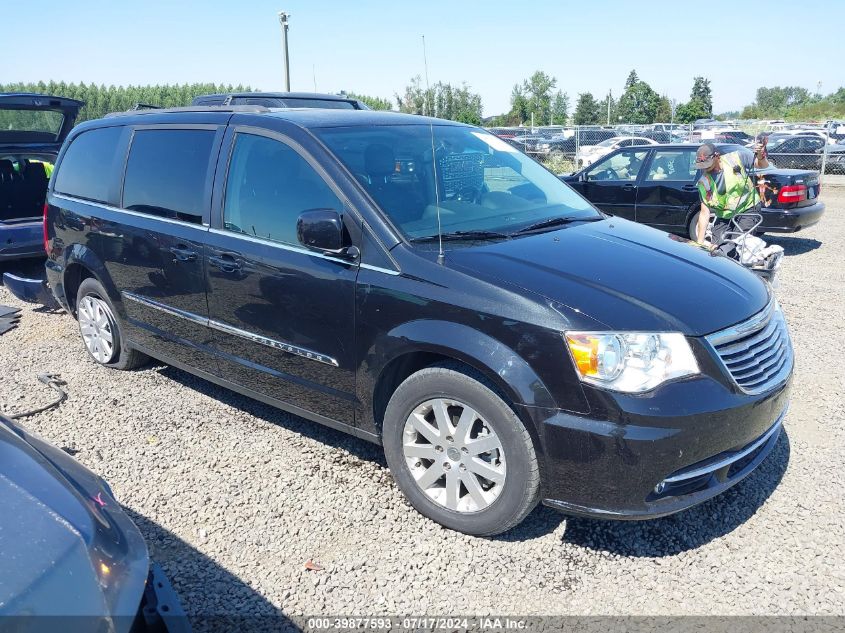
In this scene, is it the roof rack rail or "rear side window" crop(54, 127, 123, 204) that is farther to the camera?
"rear side window" crop(54, 127, 123, 204)

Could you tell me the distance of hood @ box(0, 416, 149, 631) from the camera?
64.9 inches

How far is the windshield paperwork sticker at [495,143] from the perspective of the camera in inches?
174

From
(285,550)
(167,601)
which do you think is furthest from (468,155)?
(167,601)

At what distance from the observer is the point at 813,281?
8.03 metres

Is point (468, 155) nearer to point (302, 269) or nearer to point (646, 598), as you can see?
point (302, 269)

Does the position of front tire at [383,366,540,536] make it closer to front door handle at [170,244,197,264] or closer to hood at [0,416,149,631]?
hood at [0,416,149,631]

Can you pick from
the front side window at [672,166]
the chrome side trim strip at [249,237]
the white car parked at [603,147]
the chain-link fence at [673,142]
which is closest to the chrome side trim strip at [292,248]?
the chrome side trim strip at [249,237]

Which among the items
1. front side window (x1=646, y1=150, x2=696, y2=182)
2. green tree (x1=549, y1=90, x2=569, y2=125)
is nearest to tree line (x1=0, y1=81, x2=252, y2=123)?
green tree (x1=549, y1=90, x2=569, y2=125)

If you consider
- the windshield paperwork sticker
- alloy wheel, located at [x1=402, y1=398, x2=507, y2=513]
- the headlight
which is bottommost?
alloy wheel, located at [x1=402, y1=398, x2=507, y2=513]

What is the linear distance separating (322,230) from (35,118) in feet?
22.6

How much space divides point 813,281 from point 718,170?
79.5 inches

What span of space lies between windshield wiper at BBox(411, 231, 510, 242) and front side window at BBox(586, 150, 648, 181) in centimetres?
775

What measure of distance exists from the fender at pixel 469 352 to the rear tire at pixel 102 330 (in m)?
2.69

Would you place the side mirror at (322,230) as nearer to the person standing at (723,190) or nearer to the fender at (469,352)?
the fender at (469,352)
